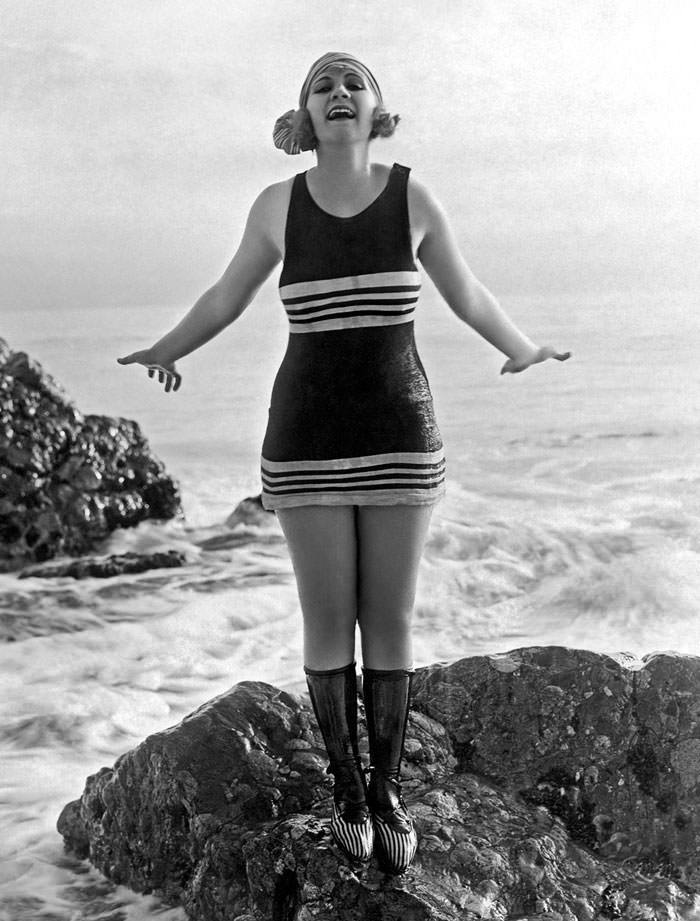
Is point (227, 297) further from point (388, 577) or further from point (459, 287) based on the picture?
point (388, 577)

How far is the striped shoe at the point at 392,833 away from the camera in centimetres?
282

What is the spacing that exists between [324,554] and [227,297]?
72 centimetres

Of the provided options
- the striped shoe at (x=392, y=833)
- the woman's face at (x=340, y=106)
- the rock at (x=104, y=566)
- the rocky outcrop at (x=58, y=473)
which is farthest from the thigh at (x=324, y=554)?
the rocky outcrop at (x=58, y=473)

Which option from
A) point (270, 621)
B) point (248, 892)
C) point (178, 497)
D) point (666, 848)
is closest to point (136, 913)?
point (248, 892)

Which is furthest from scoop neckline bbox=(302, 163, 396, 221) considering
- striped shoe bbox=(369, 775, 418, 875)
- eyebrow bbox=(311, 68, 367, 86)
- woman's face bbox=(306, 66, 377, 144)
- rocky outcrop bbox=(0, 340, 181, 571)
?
rocky outcrop bbox=(0, 340, 181, 571)

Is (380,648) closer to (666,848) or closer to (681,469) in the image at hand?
(666,848)

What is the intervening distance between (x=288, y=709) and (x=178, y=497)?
196 inches

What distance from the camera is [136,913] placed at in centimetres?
329

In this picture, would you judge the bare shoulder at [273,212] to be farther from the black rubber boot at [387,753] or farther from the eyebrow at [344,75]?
the black rubber boot at [387,753]

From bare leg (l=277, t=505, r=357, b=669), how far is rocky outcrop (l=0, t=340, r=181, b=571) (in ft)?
16.0

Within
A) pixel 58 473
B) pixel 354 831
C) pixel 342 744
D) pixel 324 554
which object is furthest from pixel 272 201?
pixel 58 473

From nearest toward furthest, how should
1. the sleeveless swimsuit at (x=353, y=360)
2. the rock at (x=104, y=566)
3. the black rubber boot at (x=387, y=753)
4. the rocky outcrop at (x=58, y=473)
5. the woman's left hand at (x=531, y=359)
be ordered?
the sleeveless swimsuit at (x=353, y=360), the black rubber boot at (x=387, y=753), the woman's left hand at (x=531, y=359), the rock at (x=104, y=566), the rocky outcrop at (x=58, y=473)

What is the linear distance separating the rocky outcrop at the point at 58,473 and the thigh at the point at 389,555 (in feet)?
16.3

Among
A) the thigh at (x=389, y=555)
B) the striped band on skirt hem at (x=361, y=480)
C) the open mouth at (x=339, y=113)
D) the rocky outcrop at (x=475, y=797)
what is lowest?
the rocky outcrop at (x=475, y=797)
